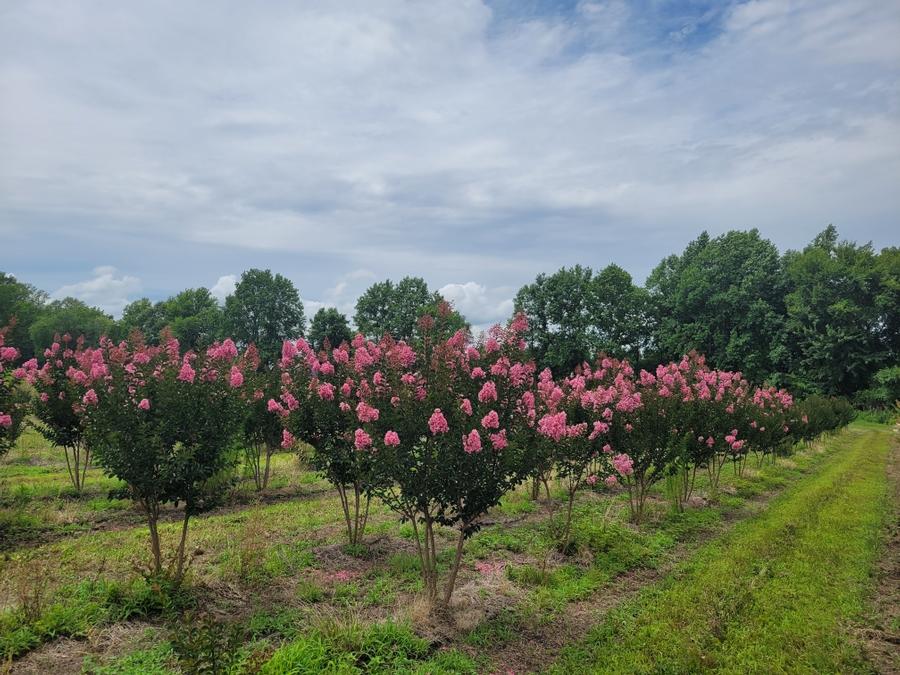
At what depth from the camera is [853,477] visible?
1806cm

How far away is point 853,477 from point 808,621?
1494 centimetres

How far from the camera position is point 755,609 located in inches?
272

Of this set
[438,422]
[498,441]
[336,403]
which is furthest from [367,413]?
A: [336,403]

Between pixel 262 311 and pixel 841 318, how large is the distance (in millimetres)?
58034

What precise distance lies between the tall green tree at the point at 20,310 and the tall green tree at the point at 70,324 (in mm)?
855

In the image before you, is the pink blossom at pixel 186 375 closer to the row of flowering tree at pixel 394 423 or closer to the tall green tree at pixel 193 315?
the row of flowering tree at pixel 394 423

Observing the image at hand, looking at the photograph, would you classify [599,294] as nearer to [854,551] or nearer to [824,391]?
[824,391]

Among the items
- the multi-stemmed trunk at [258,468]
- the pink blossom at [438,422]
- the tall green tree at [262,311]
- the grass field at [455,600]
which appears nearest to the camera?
the grass field at [455,600]

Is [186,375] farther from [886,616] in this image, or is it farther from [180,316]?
[180,316]

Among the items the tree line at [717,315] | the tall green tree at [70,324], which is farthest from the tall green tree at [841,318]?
the tall green tree at [70,324]

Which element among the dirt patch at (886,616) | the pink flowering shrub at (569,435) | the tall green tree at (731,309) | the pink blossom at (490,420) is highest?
the tall green tree at (731,309)

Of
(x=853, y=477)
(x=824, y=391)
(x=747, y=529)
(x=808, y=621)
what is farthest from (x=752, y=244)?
(x=808, y=621)

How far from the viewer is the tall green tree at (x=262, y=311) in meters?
55.3

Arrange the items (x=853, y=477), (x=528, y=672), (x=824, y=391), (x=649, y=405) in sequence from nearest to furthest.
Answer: (x=528, y=672), (x=649, y=405), (x=853, y=477), (x=824, y=391)
